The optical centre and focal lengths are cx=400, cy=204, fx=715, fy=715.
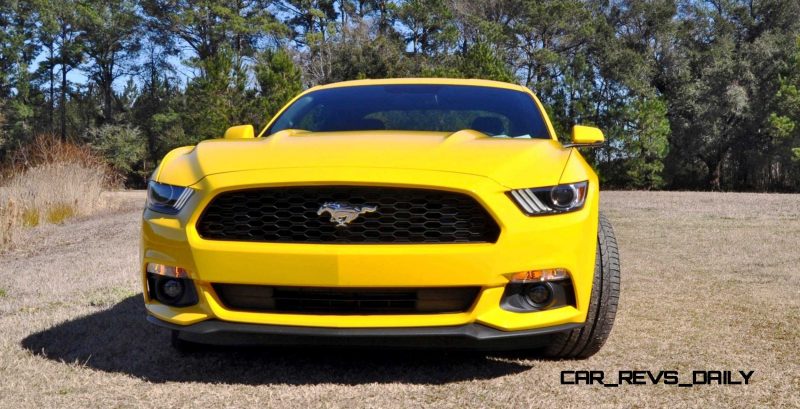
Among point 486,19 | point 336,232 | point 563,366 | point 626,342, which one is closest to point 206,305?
point 336,232

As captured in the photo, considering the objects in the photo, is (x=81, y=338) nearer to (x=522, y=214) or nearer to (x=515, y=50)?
(x=522, y=214)

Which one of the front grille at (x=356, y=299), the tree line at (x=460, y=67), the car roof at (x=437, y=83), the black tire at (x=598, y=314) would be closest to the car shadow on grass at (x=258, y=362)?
the black tire at (x=598, y=314)

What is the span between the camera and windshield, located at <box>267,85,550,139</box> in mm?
3977

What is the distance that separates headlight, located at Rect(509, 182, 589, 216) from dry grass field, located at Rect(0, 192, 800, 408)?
72cm

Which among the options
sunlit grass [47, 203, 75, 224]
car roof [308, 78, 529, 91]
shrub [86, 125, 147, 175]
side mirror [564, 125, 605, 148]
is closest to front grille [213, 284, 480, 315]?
side mirror [564, 125, 605, 148]

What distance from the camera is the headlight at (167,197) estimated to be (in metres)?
2.89

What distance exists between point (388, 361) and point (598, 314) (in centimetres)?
96

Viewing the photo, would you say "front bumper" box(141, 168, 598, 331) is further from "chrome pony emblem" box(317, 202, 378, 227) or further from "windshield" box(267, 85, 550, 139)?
"windshield" box(267, 85, 550, 139)

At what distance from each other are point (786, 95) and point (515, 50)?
1606 centimetres

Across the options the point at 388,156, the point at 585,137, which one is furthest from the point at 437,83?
the point at 388,156

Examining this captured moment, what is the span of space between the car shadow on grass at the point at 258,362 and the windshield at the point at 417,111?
1254mm

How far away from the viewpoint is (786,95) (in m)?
39.7

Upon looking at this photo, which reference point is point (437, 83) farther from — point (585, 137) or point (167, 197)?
point (167, 197)

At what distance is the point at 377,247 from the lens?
2.65 meters
